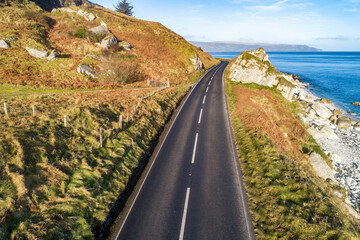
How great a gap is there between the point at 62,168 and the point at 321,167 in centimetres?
2169

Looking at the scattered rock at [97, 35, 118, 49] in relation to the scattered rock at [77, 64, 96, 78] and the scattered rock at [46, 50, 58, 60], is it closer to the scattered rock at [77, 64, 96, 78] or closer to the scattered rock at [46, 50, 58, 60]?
the scattered rock at [46, 50, 58, 60]

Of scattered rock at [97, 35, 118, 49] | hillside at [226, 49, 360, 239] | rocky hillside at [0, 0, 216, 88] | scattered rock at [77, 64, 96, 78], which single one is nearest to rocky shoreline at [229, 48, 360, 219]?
hillside at [226, 49, 360, 239]

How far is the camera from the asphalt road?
832 centimetres

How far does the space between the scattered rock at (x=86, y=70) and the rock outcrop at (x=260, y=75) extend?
2843 centimetres

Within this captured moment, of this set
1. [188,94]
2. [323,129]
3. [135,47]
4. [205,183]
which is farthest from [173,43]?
[205,183]

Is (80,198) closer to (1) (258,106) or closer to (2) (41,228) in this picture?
(2) (41,228)

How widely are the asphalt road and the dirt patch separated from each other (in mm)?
4443

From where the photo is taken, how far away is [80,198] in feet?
28.7

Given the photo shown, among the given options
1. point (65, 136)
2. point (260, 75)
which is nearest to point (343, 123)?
point (260, 75)

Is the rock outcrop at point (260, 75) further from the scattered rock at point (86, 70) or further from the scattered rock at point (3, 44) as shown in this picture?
the scattered rock at point (3, 44)

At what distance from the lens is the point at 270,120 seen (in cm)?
2159

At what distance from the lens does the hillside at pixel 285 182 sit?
26.9 ft

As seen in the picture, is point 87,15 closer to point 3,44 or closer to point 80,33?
point 80,33

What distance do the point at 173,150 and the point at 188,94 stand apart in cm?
1644
